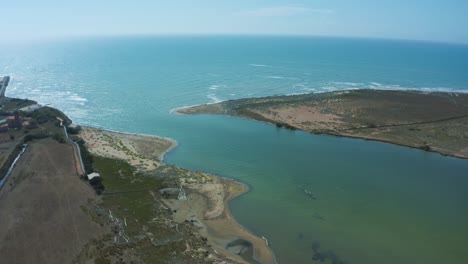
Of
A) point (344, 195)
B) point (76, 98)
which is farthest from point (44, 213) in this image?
point (76, 98)

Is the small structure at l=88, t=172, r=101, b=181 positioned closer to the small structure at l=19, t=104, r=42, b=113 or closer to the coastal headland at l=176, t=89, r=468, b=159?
the coastal headland at l=176, t=89, r=468, b=159

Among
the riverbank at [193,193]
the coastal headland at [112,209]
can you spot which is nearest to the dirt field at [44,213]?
the coastal headland at [112,209]

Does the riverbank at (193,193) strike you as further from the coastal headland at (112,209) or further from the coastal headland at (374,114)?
the coastal headland at (374,114)

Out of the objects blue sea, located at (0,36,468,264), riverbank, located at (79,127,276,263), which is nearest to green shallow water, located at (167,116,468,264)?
blue sea, located at (0,36,468,264)

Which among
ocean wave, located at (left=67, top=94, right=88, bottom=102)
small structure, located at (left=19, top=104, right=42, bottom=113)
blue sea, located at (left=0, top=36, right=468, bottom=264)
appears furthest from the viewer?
ocean wave, located at (left=67, top=94, right=88, bottom=102)

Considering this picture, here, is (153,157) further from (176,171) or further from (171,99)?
(171,99)

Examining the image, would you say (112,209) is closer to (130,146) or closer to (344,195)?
(130,146)
